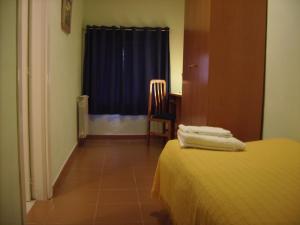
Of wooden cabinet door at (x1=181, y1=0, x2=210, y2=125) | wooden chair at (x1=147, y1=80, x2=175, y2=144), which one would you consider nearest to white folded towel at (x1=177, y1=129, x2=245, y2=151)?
wooden cabinet door at (x1=181, y1=0, x2=210, y2=125)

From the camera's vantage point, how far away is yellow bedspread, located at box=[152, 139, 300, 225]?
103cm

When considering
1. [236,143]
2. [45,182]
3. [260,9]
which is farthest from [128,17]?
[236,143]

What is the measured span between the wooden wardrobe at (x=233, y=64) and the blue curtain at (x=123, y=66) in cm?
236

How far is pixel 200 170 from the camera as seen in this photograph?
1.45 m

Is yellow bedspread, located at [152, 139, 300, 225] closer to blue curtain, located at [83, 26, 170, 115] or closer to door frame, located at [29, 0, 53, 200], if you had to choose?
door frame, located at [29, 0, 53, 200]

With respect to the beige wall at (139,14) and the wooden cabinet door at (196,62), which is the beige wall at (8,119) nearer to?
the wooden cabinet door at (196,62)

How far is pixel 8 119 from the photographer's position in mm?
1603

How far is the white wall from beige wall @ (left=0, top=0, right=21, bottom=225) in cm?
354

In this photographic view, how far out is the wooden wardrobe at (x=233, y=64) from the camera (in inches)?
99.4

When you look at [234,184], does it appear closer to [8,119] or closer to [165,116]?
[8,119]

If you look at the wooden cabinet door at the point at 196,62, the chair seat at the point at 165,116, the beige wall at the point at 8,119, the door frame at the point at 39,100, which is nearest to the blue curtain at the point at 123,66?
the chair seat at the point at 165,116

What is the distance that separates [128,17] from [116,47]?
55 cm

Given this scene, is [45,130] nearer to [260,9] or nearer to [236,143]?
[236,143]

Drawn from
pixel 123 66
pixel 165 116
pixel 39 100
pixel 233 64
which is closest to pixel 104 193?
pixel 39 100
